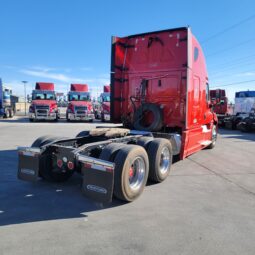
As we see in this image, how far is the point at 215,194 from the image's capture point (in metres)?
5.01

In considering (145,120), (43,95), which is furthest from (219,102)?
(43,95)

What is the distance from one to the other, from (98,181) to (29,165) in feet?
5.10

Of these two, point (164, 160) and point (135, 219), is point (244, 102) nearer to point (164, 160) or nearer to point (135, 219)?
point (164, 160)

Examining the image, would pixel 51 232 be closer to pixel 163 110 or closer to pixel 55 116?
pixel 163 110

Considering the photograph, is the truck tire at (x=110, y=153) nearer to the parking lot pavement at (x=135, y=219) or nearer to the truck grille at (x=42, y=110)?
the parking lot pavement at (x=135, y=219)

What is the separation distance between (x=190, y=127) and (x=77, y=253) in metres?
5.44

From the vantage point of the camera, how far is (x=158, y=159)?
5.42 meters

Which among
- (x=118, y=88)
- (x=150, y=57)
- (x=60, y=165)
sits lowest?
(x=60, y=165)

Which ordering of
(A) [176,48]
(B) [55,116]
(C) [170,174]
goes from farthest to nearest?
(B) [55,116], (A) [176,48], (C) [170,174]

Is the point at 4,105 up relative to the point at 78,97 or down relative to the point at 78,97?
down

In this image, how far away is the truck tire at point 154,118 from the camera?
742cm

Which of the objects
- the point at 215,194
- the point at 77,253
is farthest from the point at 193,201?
the point at 77,253

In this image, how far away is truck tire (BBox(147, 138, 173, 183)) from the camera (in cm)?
537

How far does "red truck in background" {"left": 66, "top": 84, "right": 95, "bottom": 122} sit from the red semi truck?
1698 cm
